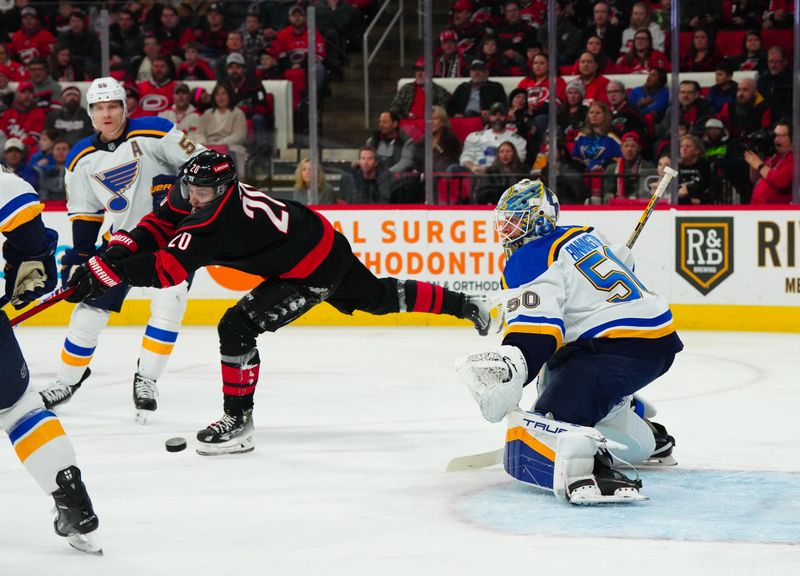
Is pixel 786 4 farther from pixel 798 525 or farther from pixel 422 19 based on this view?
pixel 798 525

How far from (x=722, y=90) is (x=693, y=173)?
588 mm

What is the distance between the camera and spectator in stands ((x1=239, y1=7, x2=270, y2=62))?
825 centimetres

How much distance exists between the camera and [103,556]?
3.10 metres

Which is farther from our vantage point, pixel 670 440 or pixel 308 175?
pixel 308 175

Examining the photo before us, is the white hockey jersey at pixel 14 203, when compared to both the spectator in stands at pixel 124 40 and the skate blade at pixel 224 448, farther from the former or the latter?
the spectator in stands at pixel 124 40

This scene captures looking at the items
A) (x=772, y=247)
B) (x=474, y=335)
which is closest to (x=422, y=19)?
(x=474, y=335)

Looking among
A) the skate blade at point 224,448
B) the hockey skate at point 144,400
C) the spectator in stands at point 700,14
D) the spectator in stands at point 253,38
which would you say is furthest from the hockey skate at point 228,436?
the spectator in stands at point 700,14

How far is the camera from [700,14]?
26.8 feet

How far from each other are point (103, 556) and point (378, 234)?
512 cm

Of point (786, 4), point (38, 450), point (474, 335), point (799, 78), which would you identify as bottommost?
point (474, 335)

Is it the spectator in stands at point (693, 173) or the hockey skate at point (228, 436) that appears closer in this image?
the hockey skate at point (228, 436)

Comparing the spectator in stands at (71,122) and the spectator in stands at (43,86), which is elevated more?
the spectator in stands at (43,86)

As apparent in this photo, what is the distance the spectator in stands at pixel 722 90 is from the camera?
25.8 feet

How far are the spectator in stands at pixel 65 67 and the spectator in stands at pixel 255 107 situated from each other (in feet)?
3.38
